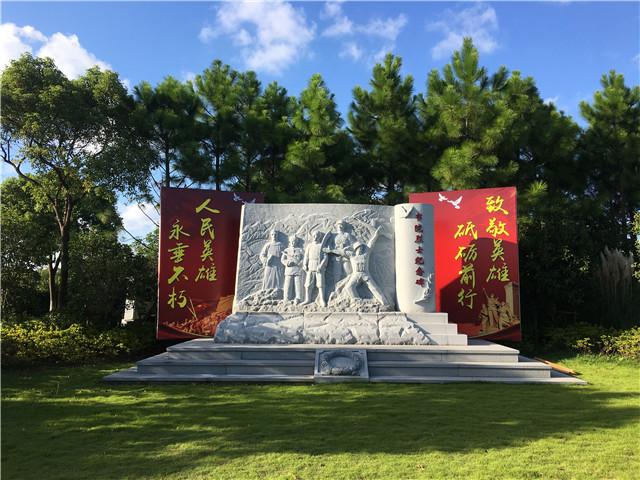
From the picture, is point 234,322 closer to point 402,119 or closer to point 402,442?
point 402,442

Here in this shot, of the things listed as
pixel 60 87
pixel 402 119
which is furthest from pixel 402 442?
pixel 60 87

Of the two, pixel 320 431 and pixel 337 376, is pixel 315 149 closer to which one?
pixel 337 376

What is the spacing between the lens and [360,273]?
6352 millimetres

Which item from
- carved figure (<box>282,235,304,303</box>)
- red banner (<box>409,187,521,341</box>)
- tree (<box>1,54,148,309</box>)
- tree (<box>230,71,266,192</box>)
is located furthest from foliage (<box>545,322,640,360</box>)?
tree (<box>1,54,148,309</box>)

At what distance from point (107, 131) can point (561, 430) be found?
8762 millimetres

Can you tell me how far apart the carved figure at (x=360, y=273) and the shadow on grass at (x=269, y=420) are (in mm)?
1682

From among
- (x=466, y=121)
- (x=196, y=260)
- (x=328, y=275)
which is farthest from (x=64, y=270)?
(x=466, y=121)

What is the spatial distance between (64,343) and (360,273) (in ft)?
14.4

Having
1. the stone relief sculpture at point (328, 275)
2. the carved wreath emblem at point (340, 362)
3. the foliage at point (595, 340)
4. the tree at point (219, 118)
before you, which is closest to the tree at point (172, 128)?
the tree at point (219, 118)

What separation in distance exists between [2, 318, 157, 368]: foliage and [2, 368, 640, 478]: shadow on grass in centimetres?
125

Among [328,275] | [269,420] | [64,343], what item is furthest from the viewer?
[328,275]

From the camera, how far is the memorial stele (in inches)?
235

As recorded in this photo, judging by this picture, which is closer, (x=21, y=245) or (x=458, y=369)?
(x=458, y=369)

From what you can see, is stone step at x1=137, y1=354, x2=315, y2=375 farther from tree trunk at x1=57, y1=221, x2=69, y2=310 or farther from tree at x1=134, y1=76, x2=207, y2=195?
tree at x1=134, y1=76, x2=207, y2=195
